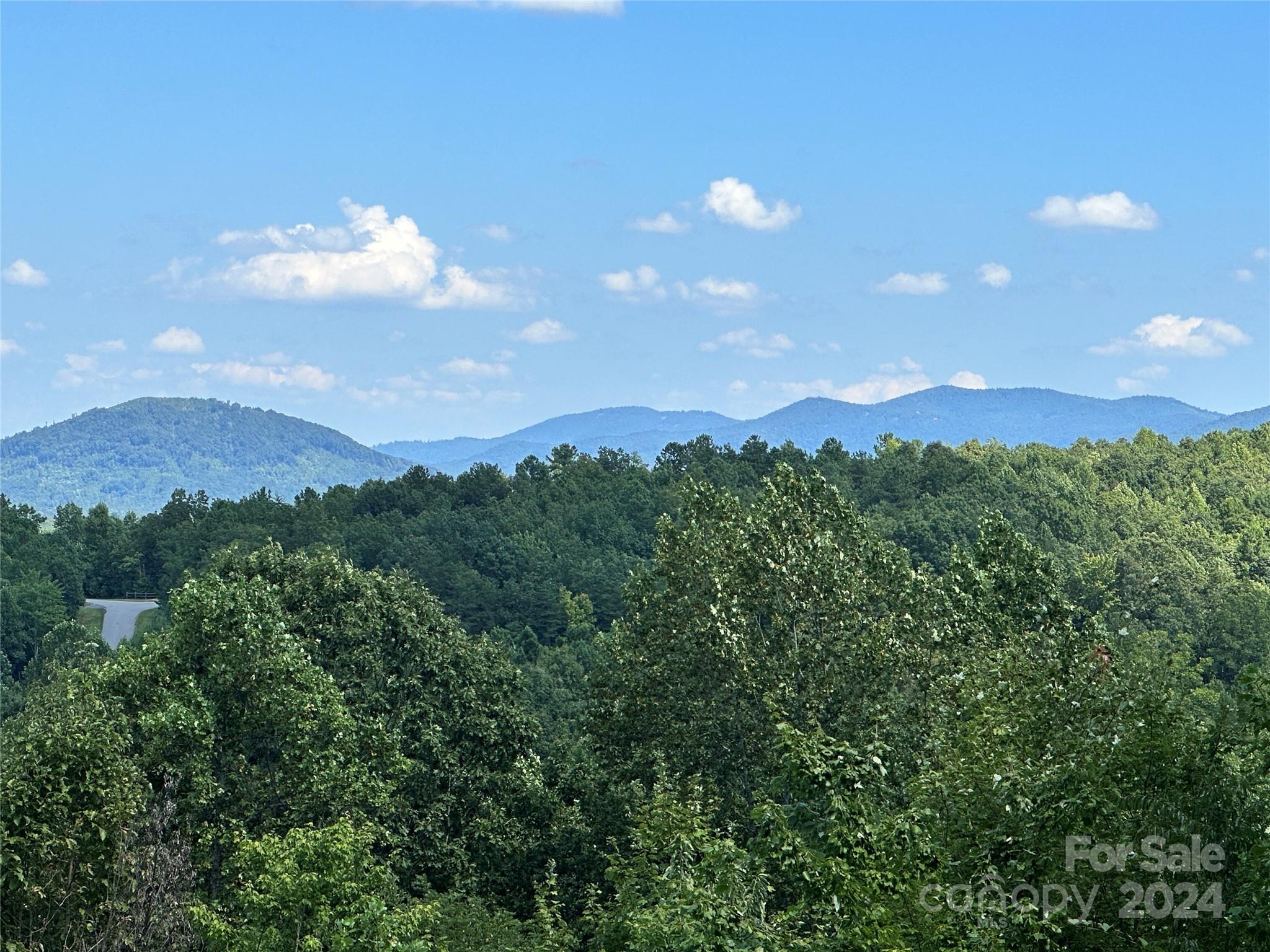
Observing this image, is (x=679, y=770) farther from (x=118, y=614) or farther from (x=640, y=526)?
(x=640, y=526)

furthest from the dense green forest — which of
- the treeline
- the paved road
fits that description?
the paved road

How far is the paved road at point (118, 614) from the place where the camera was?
10781cm

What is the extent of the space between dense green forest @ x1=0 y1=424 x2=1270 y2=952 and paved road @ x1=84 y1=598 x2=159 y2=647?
60.4 m

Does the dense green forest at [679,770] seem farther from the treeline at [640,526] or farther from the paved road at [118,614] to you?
the paved road at [118,614]

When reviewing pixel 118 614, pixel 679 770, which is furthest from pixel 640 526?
pixel 679 770

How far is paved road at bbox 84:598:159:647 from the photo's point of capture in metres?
108

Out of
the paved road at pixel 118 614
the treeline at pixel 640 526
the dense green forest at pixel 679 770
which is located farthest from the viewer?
the paved road at pixel 118 614

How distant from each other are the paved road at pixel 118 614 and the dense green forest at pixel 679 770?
198ft

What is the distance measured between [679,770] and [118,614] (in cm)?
10057

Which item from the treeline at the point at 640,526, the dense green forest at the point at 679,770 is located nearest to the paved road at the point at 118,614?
the treeline at the point at 640,526

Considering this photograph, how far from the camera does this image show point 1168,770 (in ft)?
41.9

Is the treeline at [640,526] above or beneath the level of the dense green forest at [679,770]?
above

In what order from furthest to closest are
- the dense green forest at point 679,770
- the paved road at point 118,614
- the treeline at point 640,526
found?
1. the paved road at point 118,614
2. the treeline at point 640,526
3. the dense green forest at point 679,770

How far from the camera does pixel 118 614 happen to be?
117375 mm
